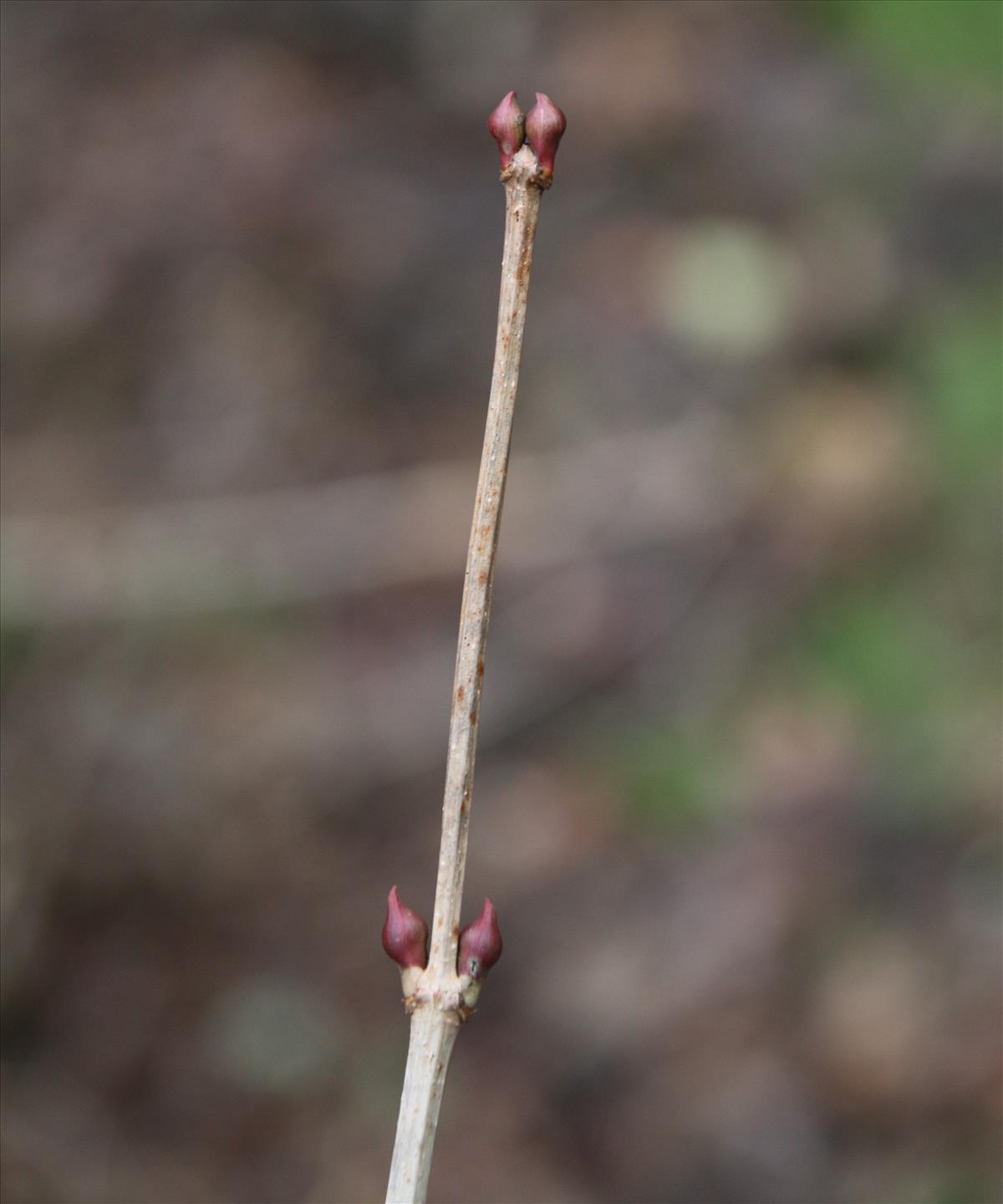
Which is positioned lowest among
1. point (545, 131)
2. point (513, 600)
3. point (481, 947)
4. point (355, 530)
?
point (481, 947)

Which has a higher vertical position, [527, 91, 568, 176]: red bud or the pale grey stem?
[527, 91, 568, 176]: red bud

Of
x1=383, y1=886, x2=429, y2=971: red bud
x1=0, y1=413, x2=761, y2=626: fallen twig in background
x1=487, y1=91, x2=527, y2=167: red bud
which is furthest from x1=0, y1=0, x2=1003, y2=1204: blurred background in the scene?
x1=487, y1=91, x2=527, y2=167: red bud

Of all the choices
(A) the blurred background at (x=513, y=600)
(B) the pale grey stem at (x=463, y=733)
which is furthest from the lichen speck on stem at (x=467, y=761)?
(A) the blurred background at (x=513, y=600)

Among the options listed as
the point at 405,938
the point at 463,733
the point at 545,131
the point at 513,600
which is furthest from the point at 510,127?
the point at 513,600

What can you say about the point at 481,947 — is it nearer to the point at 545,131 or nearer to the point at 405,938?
the point at 405,938

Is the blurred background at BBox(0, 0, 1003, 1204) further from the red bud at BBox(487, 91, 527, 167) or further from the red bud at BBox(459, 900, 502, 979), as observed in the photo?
the red bud at BBox(487, 91, 527, 167)

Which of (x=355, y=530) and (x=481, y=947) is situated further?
(x=355, y=530)
